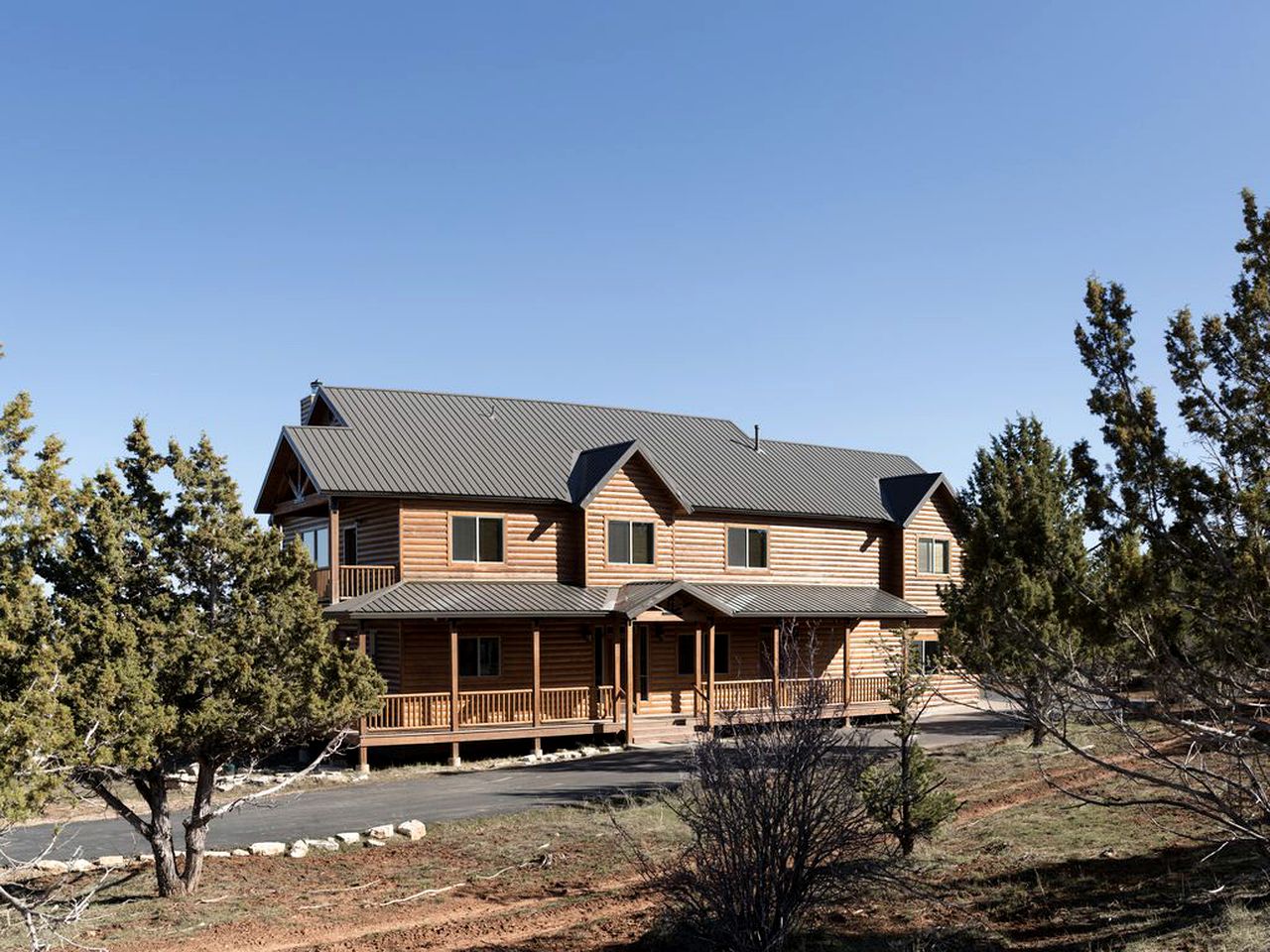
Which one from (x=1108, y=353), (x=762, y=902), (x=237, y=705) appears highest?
(x=1108, y=353)

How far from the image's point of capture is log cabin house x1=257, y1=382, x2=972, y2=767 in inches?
1133

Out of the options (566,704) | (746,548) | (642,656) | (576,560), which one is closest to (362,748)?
(566,704)

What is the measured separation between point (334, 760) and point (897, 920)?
19.7 m

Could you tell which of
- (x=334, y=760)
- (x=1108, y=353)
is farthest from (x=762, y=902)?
(x=334, y=760)

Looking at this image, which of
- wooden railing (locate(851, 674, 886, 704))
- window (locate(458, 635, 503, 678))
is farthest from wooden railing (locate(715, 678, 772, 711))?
window (locate(458, 635, 503, 678))

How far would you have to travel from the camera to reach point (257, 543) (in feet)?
48.0

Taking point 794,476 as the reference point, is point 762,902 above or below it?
below

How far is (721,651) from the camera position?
1363 inches

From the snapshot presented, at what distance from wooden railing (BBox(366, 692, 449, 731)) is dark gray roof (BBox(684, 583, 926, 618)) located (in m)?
7.50

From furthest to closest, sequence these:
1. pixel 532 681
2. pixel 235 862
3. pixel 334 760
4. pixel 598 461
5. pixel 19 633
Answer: pixel 598 461, pixel 532 681, pixel 334 760, pixel 235 862, pixel 19 633

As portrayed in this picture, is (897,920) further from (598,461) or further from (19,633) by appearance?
(598,461)

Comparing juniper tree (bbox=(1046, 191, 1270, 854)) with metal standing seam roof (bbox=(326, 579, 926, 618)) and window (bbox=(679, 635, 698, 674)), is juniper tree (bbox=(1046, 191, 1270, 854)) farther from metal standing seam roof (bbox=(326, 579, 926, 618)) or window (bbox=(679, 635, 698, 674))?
window (bbox=(679, 635, 698, 674))

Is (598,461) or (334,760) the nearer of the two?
(334,760)

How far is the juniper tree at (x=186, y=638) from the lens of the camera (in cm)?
1301
